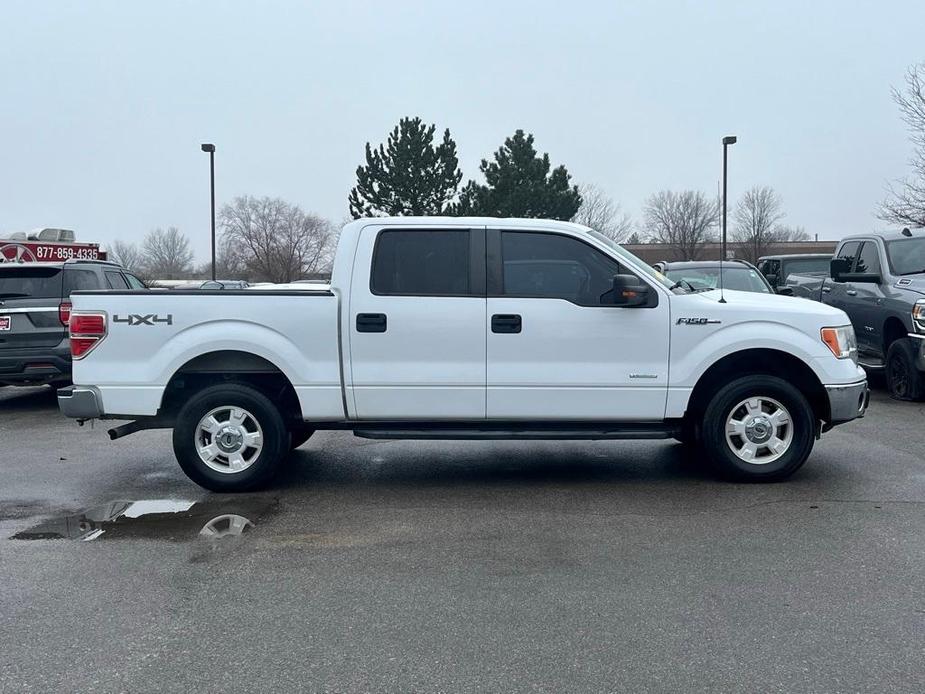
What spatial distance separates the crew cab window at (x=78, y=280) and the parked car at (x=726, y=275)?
26.2ft

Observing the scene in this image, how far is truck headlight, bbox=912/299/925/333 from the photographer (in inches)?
394

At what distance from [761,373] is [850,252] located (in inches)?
264

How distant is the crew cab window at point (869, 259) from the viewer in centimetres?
1138

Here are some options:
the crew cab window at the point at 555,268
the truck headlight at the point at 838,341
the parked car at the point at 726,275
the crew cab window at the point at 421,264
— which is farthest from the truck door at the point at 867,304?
the crew cab window at the point at 421,264

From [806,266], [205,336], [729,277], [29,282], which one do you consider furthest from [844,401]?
[806,266]

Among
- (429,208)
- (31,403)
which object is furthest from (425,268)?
(429,208)

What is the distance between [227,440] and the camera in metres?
6.62

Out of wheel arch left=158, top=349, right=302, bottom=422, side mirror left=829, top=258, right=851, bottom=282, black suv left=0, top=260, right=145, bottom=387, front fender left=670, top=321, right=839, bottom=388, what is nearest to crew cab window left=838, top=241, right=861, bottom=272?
side mirror left=829, top=258, right=851, bottom=282

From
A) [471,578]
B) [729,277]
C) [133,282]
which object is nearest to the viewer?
[471,578]

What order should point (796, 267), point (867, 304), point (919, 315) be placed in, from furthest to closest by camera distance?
1. point (796, 267)
2. point (867, 304)
3. point (919, 315)

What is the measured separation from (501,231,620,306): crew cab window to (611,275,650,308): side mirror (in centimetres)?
16

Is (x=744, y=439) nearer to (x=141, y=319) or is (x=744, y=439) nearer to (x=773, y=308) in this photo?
(x=773, y=308)

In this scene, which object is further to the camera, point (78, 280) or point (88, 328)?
point (78, 280)

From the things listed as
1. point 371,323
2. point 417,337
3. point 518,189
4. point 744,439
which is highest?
point 518,189
